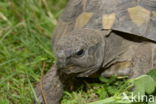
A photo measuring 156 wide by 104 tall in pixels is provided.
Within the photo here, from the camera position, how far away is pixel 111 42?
3.40m

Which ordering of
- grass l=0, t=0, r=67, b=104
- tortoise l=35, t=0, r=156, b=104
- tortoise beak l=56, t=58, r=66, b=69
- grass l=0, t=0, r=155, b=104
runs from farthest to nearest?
grass l=0, t=0, r=67, b=104
grass l=0, t=0, r=155, b=104
tortoise l=35, t=0, r=156, b=104
tortoise beak l=56, t=58, r=66, b=69

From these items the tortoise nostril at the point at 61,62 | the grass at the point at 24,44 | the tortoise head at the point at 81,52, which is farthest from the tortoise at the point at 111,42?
the grass at the point at 24,44

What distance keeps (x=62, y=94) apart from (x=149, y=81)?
0.97m

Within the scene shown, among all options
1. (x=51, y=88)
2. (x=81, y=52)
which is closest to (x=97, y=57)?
(x=81, y=52)

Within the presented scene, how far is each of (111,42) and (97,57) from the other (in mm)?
252

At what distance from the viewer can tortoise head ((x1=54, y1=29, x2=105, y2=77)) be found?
118 inches

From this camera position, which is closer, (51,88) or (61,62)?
(61,62)

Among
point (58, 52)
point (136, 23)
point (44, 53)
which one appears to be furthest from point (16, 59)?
point (136, 23)

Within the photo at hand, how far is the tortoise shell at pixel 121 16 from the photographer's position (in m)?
3.28

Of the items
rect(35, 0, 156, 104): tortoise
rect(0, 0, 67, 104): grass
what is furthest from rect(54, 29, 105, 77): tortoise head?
rect(0, 0, 67, 104): grass

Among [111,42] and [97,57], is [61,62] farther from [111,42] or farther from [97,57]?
[111,42]

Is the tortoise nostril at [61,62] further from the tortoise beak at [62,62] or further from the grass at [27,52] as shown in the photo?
the grass at [27,52]

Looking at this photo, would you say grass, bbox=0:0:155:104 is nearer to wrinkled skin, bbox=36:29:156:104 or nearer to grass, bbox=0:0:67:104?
grass, bbox=0:0:67:104

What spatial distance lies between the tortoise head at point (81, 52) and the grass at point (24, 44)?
18.0 inches
